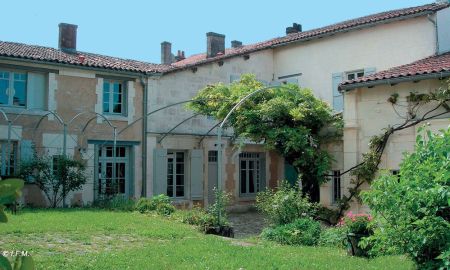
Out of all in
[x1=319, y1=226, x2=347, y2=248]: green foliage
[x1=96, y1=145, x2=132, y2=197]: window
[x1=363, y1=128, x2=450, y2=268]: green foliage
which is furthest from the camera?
[x1=96, y1=145, x2=132, y2=197]: window

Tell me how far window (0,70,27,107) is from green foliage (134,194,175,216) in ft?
16.9

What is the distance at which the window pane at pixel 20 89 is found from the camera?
52.7ft

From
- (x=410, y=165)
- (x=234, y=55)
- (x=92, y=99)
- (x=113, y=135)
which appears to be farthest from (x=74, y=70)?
(x=410, y=165)

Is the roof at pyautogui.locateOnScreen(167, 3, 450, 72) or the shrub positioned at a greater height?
the roof at pyautogui.locateOnScreen(167, 3, 450, 72)

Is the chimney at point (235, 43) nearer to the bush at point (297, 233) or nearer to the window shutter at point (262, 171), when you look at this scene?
the window shutter at point (262, 171)

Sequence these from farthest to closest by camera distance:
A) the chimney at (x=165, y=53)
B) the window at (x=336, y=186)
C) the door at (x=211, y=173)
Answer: the chimney at (x=165, y=53) < the door at (x=211, y=173) < the window at (x=336, y=186)

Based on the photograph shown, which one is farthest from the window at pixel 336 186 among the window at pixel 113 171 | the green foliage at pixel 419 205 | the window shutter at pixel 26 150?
the window shutter at pixel 26 150

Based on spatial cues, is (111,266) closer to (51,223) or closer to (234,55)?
(51,223)

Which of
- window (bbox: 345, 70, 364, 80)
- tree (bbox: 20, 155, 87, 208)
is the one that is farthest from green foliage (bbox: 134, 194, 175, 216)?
window (bbox: 345, 70, 364, 80)

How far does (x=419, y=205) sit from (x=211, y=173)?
47.6ft

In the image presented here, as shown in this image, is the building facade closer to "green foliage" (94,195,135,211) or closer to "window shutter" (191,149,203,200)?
"window shutter" (191,149,203,200)

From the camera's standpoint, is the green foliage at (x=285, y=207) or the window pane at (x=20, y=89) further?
the window pane at (x=20, y=89)

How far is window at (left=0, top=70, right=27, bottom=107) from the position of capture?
15.8 meters

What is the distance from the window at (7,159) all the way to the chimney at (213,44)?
31.4ft
